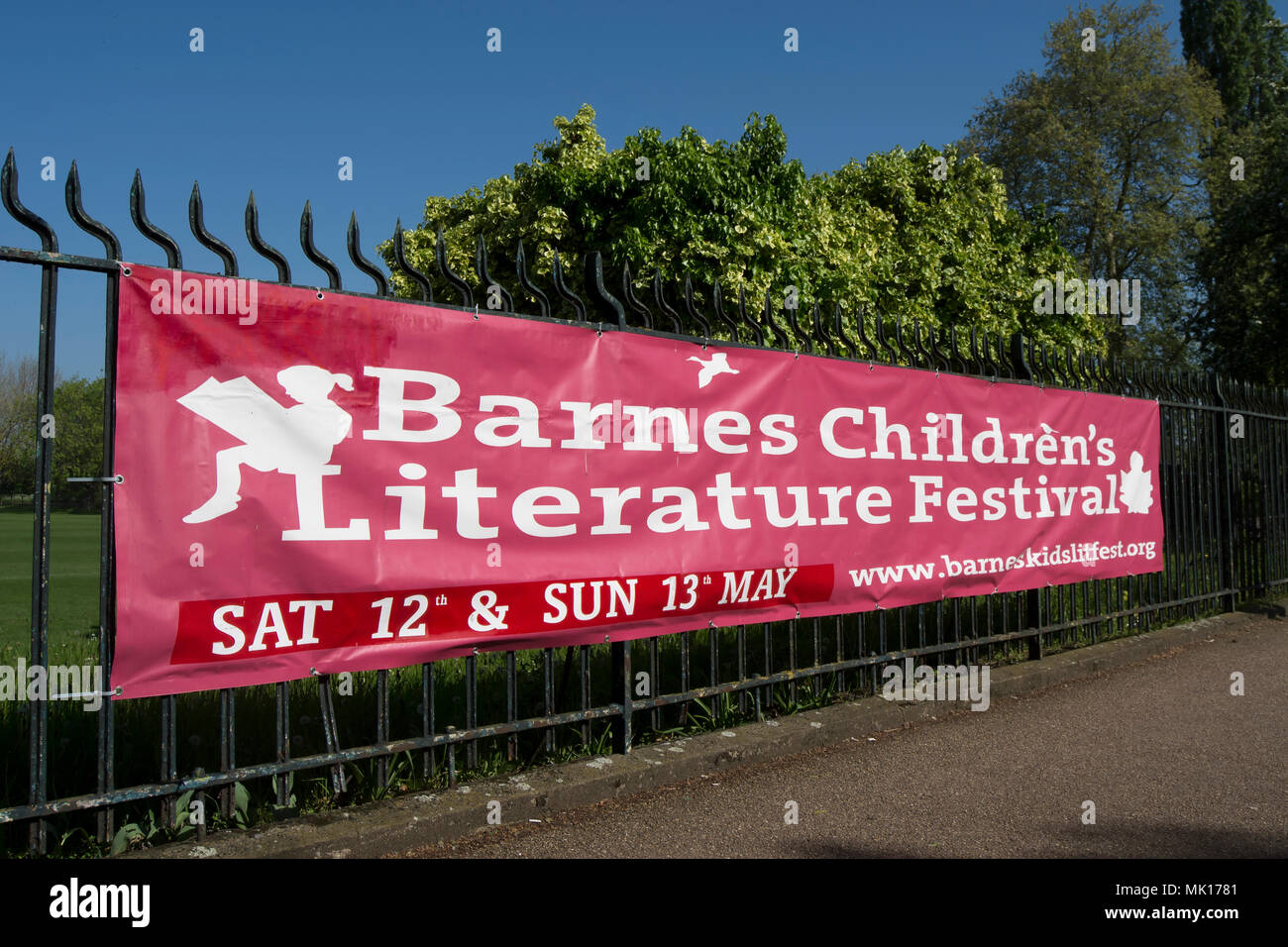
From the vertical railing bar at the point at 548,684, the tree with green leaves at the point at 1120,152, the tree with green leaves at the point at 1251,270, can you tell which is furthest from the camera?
the tree with green leaves at the point at 1120,152

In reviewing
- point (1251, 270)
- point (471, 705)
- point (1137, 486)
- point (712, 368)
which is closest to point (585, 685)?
point (471, 705)

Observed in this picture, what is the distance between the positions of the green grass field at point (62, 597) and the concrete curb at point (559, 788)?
99 centimetres

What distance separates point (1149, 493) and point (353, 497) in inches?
283

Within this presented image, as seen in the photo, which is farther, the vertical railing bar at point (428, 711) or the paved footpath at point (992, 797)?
the vertical railing bar at point (428, 711)

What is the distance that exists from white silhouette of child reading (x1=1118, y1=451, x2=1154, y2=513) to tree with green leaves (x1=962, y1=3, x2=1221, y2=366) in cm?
2489

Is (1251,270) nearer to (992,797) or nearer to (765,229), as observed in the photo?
(765,229)

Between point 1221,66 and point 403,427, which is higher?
point 1221,66

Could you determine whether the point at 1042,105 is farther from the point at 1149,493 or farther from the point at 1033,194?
the point at 1149,493

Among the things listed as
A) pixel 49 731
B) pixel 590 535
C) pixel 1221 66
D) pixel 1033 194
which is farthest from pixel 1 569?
pixel 1221 66

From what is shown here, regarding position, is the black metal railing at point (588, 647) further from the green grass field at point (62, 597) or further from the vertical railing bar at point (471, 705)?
the green grass field at point (62, 597)

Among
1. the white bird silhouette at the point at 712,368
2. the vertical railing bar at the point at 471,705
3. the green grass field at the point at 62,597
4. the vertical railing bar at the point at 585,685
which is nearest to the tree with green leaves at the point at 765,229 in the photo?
the green grass field at the point at 62,597

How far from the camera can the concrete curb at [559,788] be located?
341cm

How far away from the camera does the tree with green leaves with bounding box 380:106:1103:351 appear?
19203 mm

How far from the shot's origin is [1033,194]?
32594 millimetres
